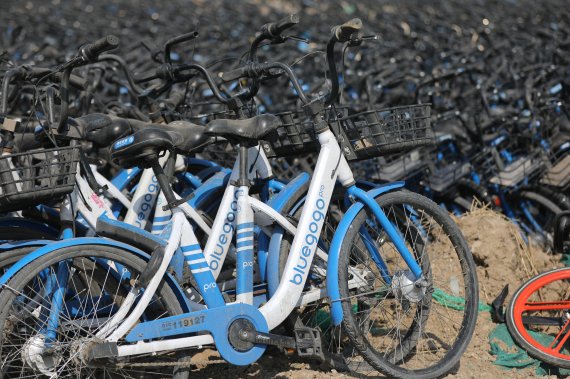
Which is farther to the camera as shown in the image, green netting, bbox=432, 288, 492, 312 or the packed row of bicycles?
green netting, bbox=432, 288, 492, 312

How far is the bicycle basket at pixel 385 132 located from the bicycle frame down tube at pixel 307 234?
0.14 meters

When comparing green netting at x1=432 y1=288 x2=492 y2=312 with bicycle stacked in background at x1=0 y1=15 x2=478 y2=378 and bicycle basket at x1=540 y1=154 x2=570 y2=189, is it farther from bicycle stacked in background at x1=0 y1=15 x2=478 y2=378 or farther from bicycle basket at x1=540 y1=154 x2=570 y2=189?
bicycle basket at x1=540 y1=154 x2=570 y2=189

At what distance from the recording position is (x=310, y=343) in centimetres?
402

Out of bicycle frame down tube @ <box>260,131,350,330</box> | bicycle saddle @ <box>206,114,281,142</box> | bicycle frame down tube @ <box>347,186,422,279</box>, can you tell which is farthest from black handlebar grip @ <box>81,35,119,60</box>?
bicycle frame down tube @ <box>347,186,422,279</box>

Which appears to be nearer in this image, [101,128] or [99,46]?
[99,46]

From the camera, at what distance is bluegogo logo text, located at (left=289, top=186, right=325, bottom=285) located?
A: 13.3ft

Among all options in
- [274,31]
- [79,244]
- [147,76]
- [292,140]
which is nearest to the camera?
[79,244]

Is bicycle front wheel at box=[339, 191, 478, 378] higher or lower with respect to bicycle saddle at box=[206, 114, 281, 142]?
lower

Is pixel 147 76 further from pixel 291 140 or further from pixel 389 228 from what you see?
pixel 389 228

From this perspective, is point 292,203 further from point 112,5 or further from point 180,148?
point 112,5

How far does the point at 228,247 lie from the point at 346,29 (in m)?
1.32

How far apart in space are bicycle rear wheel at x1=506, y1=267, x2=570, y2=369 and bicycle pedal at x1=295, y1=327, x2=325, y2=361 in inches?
48.4

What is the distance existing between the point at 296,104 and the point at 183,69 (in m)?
2.30

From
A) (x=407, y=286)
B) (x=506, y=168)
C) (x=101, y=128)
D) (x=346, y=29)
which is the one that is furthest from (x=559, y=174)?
(x=101, y=128)
